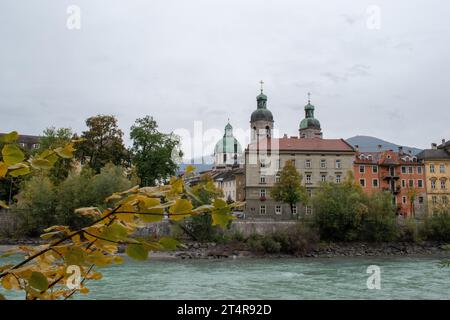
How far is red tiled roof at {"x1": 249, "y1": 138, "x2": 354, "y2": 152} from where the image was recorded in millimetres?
57919

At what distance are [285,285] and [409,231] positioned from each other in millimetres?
27302

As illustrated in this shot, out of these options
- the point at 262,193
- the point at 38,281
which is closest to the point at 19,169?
the point at 38,281

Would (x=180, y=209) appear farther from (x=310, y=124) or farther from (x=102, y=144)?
(x=310, y=124)

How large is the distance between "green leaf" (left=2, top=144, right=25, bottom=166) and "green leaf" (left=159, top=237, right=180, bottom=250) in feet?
1.55

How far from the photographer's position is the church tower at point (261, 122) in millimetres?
81562

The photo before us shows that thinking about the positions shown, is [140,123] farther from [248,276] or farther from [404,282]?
[404,282]

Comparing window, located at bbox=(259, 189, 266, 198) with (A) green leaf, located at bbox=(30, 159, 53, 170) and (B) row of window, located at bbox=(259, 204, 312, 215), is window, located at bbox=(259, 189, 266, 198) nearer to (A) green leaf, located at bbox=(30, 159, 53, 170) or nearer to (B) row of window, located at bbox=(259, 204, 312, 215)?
(B) row of window, located at bbox=(259, 204, 312, 215)

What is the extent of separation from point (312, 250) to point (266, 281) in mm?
17447

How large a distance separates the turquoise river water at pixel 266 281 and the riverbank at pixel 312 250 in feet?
17.4

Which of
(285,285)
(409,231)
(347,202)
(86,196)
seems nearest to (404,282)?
(285,285)

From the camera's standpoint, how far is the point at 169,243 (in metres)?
1.20

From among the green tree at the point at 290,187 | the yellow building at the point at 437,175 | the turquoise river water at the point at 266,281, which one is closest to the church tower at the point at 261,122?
the yellow building at the point at 437,175
